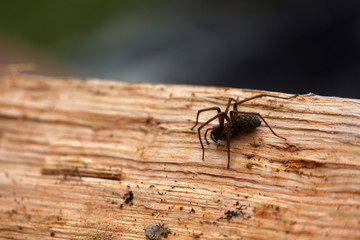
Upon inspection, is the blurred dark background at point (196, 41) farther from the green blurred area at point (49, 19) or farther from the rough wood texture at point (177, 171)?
the rough wood texture at point (177, 171)

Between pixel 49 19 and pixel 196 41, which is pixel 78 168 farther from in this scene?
pixel 49 19

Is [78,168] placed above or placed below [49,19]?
below

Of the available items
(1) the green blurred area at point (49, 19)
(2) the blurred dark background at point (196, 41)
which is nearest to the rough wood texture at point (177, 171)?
(2) the blurred dark background at point (196, 41)

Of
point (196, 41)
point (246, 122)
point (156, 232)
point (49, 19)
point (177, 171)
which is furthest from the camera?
point (49, 19)

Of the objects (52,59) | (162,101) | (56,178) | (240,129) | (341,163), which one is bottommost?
(56,178)

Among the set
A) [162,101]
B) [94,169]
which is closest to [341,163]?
[162,101]

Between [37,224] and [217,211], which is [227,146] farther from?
[37,224]

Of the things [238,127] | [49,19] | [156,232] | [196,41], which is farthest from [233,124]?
[49,19]
